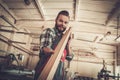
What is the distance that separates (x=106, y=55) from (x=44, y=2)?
8.15 meters

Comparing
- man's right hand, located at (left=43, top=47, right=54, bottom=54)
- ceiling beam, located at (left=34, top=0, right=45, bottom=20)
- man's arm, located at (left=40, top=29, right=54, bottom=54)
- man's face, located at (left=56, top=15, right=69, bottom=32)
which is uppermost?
ceiling beam, located at (left=34, top=0, right=45, bottom=20)

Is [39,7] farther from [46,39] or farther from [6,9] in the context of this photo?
[46,39]

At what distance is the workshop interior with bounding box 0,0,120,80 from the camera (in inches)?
256

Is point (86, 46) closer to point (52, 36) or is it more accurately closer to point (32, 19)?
point (32, 19)

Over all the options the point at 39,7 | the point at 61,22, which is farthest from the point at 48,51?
the point at 39,7

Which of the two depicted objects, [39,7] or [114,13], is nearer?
[114,13]

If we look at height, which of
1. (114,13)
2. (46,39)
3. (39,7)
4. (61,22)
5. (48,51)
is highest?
(39,7)

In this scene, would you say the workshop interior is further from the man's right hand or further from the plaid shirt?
the man's right hand

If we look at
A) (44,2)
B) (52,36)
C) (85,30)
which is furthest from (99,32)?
(52,36)

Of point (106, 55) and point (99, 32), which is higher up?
point (99, 32)

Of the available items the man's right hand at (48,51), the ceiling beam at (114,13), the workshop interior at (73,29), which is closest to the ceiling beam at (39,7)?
the workshop interior at (73,29)

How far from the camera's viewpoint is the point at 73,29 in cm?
983

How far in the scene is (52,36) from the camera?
1.64 m

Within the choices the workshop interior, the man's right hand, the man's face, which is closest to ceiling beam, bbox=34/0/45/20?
the workshop interior
